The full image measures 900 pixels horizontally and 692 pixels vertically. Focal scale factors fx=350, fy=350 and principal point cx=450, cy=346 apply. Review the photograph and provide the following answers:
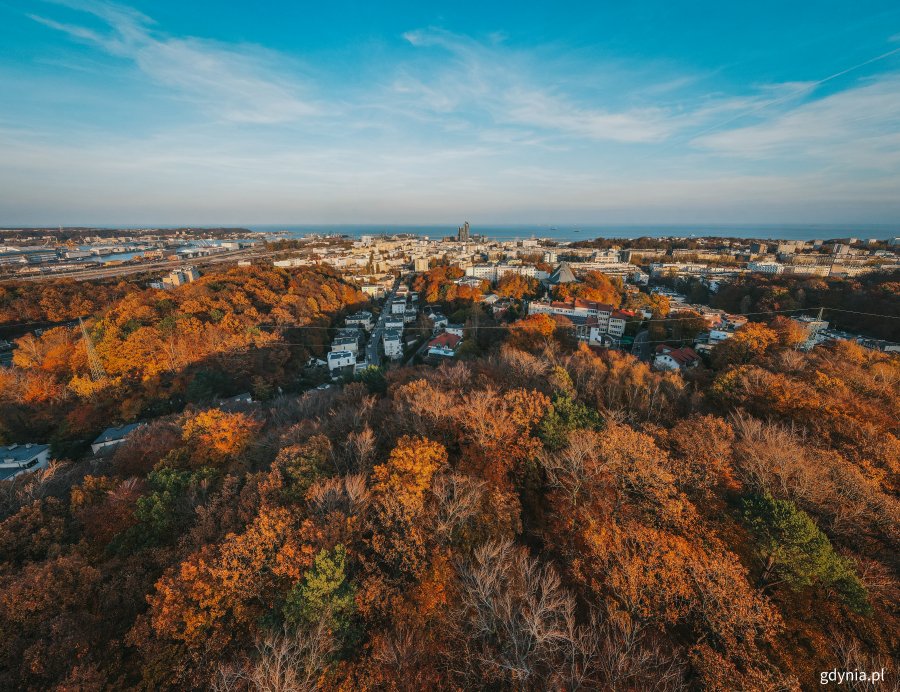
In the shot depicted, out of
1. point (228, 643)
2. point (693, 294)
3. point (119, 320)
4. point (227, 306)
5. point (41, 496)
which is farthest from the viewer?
point (693, 294)

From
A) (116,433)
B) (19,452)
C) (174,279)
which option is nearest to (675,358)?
(116,433)

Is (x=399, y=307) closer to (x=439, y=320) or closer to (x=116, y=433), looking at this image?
(x=439, y=320)

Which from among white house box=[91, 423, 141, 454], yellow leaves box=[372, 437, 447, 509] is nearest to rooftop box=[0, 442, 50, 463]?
Result: white house box=[91, 423, 141, 454]

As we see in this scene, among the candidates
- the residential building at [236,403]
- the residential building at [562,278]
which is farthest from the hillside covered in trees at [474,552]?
the residential building at [562,278]

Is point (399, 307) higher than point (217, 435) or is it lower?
higher

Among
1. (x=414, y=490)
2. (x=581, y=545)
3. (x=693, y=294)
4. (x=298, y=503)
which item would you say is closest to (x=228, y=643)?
(x=298, y=503)

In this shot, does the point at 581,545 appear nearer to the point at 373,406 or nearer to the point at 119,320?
the point at 373,406
